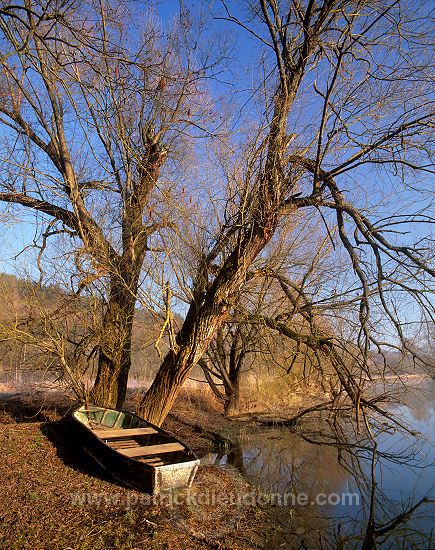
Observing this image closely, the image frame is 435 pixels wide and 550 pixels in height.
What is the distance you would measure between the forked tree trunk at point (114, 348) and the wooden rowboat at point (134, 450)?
2.95ft

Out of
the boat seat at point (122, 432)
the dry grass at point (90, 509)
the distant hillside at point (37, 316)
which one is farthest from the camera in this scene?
the distant hillside at point (37, 316)

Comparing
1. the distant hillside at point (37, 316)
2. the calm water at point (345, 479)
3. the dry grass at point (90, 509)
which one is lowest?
the dry grass at point (90, 509)

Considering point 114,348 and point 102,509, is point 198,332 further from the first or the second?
point 102,509

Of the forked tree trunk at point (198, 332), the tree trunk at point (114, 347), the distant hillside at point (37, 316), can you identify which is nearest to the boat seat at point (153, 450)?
the forked tree trunk at point (198, 332)

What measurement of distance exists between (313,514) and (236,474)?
2288mm

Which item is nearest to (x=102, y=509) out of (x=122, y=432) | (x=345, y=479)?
(x=122, y=432)

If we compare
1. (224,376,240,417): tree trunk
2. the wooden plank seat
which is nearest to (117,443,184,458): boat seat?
the wooden plank seat

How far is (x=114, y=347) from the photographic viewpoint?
31.4 ft

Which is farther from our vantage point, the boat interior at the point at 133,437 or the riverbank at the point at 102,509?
the boat interior at the point at 133,437

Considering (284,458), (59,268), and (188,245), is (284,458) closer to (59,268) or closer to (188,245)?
(188,245)

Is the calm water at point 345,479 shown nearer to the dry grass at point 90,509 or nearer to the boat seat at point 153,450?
the dry grass at point 90,509

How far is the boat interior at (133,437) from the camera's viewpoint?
721 centimetres

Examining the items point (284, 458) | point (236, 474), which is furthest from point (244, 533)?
point (284, 458)

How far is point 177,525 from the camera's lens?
5812 millimetres
